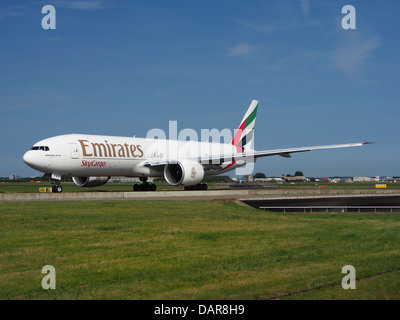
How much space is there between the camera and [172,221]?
1766 cm

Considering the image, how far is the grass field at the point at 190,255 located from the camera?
8.40 m

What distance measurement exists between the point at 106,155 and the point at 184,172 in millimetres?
5699

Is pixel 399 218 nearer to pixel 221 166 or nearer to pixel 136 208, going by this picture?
pixel 136 208

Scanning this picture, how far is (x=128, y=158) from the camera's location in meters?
34.6

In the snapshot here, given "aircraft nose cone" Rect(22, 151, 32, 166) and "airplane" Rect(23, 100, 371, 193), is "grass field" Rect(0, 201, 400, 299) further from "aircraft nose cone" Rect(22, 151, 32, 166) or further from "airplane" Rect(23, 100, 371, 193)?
"airplane" Rect(23, 100, 371, 193)

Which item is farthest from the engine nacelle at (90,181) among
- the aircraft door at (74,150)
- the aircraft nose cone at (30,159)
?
the aircraft nose cone at (30,159)

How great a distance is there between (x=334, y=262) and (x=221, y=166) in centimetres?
3119

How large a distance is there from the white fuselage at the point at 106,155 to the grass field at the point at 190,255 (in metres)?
10.8

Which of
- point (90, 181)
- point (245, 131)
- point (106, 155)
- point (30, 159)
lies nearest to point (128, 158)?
point (106, 155)

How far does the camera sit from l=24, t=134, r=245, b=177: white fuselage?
30094mm

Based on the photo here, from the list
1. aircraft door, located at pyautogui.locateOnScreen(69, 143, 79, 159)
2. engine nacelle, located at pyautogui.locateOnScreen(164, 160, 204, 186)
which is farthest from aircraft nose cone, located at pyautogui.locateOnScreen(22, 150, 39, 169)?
engine nacelle, located at pyautogui.locateOnScreen(164, 160, 204, 186)

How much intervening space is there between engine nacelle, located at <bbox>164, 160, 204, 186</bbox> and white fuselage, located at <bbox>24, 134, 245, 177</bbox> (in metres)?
0.93
